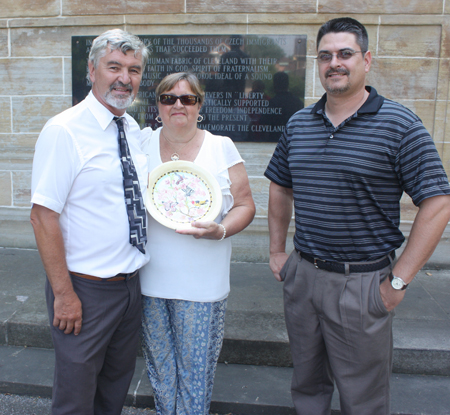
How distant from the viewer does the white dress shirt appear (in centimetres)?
162

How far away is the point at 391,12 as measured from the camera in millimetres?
4000

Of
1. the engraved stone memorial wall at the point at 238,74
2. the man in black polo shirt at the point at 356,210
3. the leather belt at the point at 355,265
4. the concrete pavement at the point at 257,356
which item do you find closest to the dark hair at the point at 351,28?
the man in black polo shirt at the point at 356,210

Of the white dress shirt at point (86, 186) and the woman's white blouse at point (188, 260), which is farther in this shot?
the woman's white blouse at point (188, 260)

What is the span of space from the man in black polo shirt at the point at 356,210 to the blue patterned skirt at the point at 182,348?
0.47 metres

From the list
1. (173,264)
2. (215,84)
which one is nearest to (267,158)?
(215,84)

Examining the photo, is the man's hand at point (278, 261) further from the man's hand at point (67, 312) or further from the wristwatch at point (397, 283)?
the man's hand at point (67, 312)

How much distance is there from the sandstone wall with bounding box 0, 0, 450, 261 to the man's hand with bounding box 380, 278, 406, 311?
261 centimetres

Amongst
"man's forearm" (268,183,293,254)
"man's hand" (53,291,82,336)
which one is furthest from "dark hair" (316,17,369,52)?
"man's hand" (53,291,82,336)

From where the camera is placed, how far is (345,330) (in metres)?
1.82

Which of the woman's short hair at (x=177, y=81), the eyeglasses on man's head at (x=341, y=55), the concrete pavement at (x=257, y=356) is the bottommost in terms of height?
the concrete pavement at (x=257, y=356)

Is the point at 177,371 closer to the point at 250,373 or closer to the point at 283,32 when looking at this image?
the point at 250,373

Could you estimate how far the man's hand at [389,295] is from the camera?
5.57 feet

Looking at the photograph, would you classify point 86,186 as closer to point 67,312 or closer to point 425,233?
point 67,312

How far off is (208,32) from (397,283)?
3.39 metres
